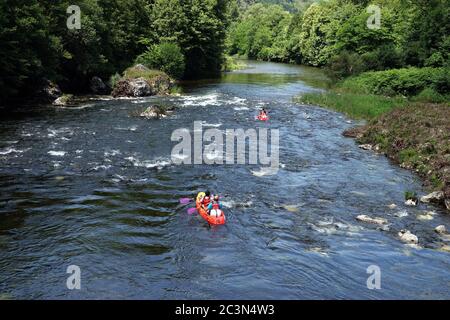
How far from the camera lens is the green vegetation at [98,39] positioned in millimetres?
35875

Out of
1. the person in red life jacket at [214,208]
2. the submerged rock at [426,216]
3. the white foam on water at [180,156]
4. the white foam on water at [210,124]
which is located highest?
the white foam on water at [210,124]

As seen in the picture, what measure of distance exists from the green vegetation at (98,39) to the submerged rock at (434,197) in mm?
29703

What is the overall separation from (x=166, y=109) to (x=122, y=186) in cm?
1807

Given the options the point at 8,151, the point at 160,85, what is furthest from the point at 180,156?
the point at 160,85

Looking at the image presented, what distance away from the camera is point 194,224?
59.0ft

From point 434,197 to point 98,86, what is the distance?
38.0m

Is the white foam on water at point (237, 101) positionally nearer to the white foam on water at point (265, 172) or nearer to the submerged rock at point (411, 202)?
the white foam on water at point (265, 172)

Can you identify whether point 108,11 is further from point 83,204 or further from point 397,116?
point 83,204

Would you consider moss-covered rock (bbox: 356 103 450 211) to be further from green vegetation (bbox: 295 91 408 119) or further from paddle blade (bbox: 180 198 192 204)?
paddle blade (bbox: 180 198 192 204)

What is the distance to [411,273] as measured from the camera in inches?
582

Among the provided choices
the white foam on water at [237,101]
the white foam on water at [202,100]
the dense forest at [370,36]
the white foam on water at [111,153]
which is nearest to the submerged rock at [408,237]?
the white foam on water at [111,153]

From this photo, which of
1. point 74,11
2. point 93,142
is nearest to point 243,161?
point 93,142

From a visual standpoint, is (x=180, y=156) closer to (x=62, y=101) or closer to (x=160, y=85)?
(x=62, y=101)

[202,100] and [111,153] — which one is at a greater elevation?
[202,100]
